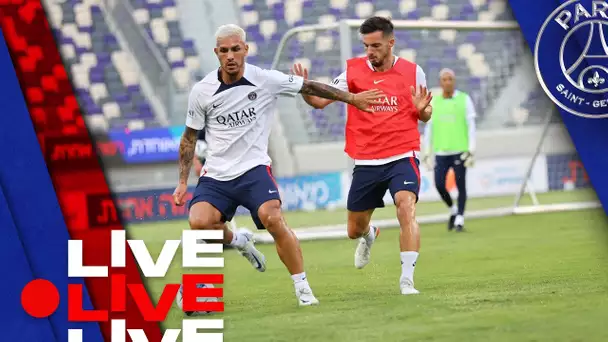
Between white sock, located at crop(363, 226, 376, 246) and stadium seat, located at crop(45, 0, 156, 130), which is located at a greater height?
stadium seat, located at crop(45, 0, 156, 130)

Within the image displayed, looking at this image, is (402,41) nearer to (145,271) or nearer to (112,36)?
(112,36)

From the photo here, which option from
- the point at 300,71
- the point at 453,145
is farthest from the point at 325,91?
the point at 453,145

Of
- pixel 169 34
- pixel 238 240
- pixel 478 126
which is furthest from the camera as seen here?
pixel 169 34

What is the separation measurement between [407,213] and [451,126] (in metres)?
3.79

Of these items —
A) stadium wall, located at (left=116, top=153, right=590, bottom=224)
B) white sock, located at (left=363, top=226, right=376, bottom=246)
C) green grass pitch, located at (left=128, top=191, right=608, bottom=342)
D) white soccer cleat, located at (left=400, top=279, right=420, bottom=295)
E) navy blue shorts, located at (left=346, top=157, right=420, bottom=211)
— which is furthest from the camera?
stadium wall, located at (left=116, top=153, right=590, bottom=224)

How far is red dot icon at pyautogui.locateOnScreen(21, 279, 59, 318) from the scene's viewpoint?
4.77 metres

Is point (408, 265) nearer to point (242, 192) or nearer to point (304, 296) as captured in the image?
point (304, 296)

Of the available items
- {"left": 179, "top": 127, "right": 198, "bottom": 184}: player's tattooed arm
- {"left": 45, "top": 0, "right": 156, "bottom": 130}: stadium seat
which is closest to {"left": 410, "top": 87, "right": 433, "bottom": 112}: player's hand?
{"left": 179, "top": 127, "right": 198, "bottom": 184}: player's tattooed arm

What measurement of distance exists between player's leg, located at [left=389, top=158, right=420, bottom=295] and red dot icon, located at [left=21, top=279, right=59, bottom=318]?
5.36 ft

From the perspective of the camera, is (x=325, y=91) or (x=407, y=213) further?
(x=407, y=213)

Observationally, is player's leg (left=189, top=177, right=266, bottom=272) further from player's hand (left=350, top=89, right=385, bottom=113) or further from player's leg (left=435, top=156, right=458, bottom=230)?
player's leg (left=435, top=156, right=458, bottom=230)

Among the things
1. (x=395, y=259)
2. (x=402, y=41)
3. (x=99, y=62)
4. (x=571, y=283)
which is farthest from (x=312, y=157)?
(x=571, y=283)

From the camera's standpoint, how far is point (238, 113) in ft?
16.9

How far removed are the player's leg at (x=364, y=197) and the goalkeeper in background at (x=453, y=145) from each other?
2870 millimetres
